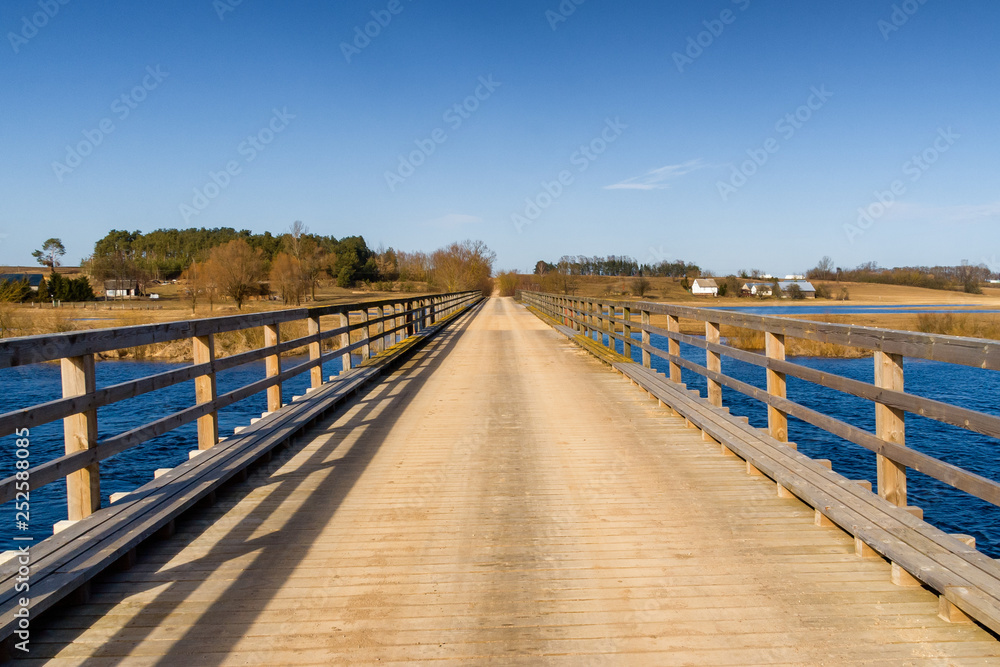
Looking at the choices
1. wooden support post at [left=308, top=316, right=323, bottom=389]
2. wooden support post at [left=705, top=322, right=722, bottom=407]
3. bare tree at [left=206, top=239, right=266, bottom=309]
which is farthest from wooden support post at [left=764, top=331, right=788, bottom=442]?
bare tree at [left=206, top=239, right=266, bottom=309]

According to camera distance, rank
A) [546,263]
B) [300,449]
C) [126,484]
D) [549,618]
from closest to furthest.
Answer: [549,618]
[300,449]
[126,484]
[546,263]

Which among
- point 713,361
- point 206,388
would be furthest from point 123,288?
point 713,361

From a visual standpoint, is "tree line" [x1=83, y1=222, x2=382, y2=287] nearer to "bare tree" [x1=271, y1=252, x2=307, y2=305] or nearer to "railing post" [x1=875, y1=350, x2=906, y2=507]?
"bare tree" [x1=271, y1=252, x2=307, y2=305]

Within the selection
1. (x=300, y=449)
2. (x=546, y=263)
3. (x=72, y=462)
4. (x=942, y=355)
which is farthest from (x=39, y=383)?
(x=546, y=263)

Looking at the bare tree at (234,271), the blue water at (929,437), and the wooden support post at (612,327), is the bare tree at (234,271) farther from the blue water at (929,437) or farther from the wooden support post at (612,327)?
the wooden support post at (612,327)

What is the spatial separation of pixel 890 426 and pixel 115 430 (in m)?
12.3

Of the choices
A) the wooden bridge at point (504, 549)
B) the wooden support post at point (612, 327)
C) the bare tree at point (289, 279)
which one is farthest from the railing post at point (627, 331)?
the bare tree at point (289, 279)

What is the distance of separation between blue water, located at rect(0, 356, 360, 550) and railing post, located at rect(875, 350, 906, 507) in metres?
7.93

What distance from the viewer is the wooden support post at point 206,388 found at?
5207 millimetres

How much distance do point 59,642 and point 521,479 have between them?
3211mm

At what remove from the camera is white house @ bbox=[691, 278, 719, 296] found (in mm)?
121062

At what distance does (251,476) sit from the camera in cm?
539

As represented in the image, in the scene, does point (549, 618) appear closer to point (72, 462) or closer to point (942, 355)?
point (942, 355)

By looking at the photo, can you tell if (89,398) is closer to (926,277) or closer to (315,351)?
(315,351)
